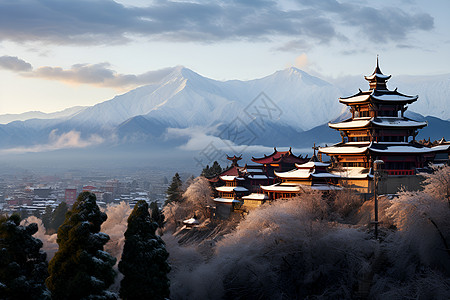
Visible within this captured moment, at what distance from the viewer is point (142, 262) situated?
3094 cm

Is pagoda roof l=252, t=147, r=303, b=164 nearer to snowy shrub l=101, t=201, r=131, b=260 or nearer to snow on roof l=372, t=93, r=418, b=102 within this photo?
snow on roof l=372, t=93, r=418, b=102

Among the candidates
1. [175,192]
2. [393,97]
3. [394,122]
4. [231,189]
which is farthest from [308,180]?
[175,192]

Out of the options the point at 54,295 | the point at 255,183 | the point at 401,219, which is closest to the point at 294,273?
the point at 401,219

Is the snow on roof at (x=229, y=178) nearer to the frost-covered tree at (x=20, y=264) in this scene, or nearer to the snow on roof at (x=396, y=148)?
the snow on roof at (x=396, y=148)

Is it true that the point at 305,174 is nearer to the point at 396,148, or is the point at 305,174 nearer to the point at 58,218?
the point at 396,148

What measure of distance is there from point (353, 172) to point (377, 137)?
5.07 m

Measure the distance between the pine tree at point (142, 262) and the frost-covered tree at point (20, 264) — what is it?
4.81 metres

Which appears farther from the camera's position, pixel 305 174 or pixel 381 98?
pixel 381 98

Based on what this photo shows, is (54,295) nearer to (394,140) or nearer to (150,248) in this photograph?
(150,248)

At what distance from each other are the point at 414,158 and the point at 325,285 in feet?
80.0

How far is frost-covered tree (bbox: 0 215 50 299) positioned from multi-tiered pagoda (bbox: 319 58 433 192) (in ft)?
118

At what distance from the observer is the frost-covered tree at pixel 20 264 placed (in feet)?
86.0

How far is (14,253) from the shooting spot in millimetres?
26984

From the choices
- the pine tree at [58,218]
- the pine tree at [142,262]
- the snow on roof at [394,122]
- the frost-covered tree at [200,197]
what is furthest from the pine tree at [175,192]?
the pine tree at [142,262]
